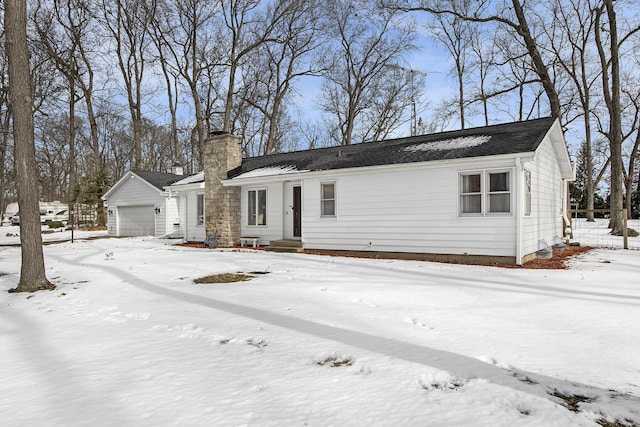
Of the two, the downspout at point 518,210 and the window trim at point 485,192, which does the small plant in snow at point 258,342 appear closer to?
the downspout at point 518,210

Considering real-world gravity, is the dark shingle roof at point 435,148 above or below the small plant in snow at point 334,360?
above

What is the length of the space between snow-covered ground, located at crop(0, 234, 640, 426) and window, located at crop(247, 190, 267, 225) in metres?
7.56

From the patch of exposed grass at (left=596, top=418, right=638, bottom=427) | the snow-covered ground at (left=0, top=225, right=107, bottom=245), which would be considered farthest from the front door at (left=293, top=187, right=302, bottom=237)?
the snow-covered ground at (left=0, top=225, right=107, bottom=245)

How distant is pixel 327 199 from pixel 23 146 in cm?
762

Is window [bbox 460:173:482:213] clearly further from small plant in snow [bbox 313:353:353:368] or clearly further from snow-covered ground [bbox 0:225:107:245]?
snow-covered ground [bbox 0:225:107:245]

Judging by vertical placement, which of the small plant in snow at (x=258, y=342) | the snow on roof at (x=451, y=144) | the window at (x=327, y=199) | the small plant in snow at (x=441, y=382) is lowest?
the small plant in snow at (x=441, y=382)

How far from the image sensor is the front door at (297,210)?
13440mm

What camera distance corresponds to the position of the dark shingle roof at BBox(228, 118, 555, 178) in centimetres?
940

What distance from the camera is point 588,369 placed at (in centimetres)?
307

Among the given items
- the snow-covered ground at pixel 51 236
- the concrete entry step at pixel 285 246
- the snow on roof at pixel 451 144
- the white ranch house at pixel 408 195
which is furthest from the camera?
the snow-covered ground at pixel 51 236

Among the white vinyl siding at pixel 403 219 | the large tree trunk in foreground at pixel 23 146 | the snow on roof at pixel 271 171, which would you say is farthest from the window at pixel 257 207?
the large tree trunk in foreground at pixel 23 146

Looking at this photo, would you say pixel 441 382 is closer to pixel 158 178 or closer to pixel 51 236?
pixel 158 178

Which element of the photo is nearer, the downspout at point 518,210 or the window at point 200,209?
the downspout at point 518,210

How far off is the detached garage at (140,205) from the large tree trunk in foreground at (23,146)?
12.0m
